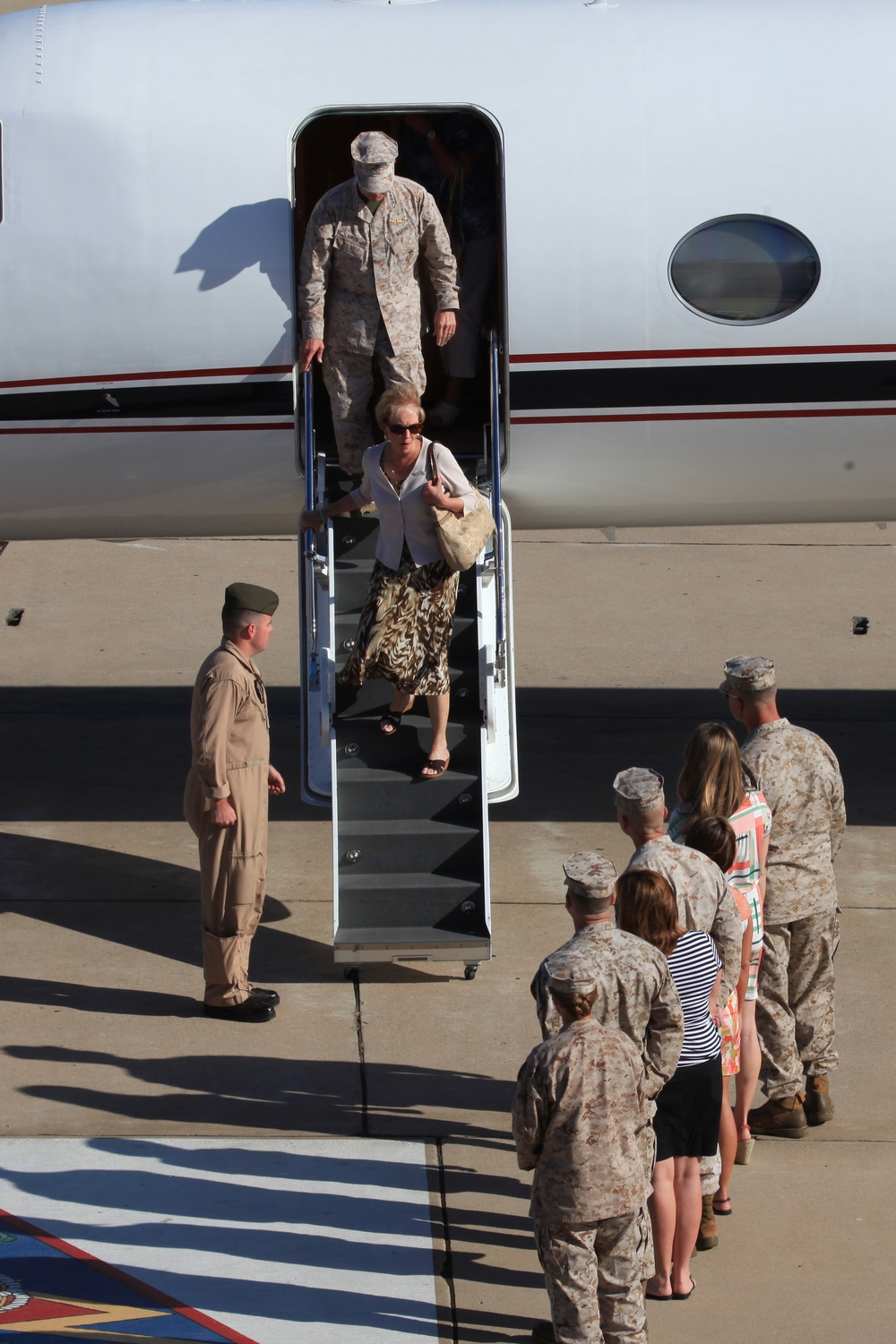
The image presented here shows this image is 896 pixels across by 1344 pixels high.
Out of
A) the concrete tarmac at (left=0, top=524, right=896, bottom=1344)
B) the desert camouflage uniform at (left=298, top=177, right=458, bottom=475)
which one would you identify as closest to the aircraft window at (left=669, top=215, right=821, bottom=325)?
the desert camouflage uniform at (left=298, top=177, right=458, bottom=475)

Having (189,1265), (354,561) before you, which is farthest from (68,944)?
(189,1265)

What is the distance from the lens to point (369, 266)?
8.41 meters

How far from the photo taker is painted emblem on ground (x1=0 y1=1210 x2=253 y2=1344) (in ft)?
16.9

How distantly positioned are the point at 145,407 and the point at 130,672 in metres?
4.57

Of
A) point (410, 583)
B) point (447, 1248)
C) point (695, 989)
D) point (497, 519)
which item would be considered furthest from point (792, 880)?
point (497, 519)

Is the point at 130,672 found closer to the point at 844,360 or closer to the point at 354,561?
the point at 354,561

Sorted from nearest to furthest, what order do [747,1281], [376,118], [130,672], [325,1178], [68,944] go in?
[747,1281], [325,1178], [68,944], [376,118], [130,672]

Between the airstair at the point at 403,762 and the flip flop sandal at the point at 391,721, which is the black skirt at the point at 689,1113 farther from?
the flip flop sandal at the point at 391,721

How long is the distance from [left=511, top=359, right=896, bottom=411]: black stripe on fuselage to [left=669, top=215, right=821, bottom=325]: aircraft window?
0.29 m

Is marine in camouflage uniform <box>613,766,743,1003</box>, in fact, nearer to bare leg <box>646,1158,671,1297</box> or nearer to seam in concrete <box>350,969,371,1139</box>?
bare leg <box>646,1158,671,1297</box>

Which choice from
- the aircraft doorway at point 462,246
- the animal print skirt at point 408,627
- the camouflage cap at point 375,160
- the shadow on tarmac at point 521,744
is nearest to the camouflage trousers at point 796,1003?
the animal print skirt at point 408,627

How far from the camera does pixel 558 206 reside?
28.4ft

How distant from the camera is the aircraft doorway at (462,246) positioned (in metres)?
9.20

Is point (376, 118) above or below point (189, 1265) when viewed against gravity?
above
